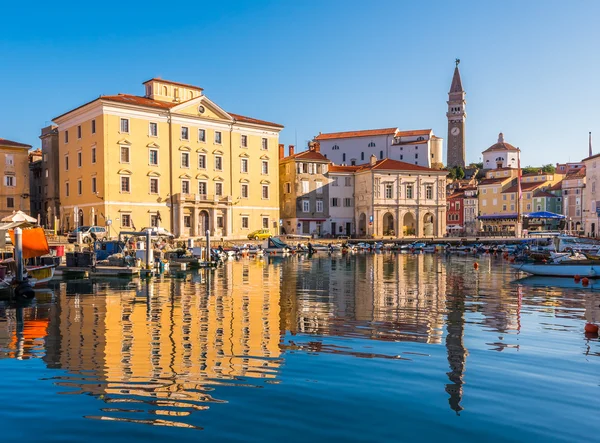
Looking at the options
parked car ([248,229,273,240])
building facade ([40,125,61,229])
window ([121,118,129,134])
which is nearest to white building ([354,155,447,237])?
parked car ([248,229,273,240])

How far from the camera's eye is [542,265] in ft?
105

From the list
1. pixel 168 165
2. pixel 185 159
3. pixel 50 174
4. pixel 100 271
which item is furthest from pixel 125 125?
pixel 100 271

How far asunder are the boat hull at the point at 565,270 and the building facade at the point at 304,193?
141 feet

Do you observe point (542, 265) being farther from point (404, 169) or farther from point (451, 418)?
point (404, 169)

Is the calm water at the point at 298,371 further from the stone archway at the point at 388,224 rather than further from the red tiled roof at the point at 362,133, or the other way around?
the red tiled roof at the point at 362,133

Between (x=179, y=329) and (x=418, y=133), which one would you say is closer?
(x=179, y=329)

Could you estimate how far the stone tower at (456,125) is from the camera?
13650 cm

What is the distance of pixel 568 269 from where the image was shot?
30922mm

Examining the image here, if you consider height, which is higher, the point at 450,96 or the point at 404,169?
the point at 450,96

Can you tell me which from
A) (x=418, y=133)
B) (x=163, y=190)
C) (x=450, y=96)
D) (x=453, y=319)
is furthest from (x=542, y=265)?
(x=450, y=96)

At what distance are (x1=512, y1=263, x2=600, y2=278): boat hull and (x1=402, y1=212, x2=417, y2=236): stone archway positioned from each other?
152ft

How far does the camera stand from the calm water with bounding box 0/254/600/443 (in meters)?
7.96

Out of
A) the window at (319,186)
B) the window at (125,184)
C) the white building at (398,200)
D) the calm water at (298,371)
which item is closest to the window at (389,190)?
the white building at (398,200)

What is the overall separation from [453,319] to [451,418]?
9203mm
